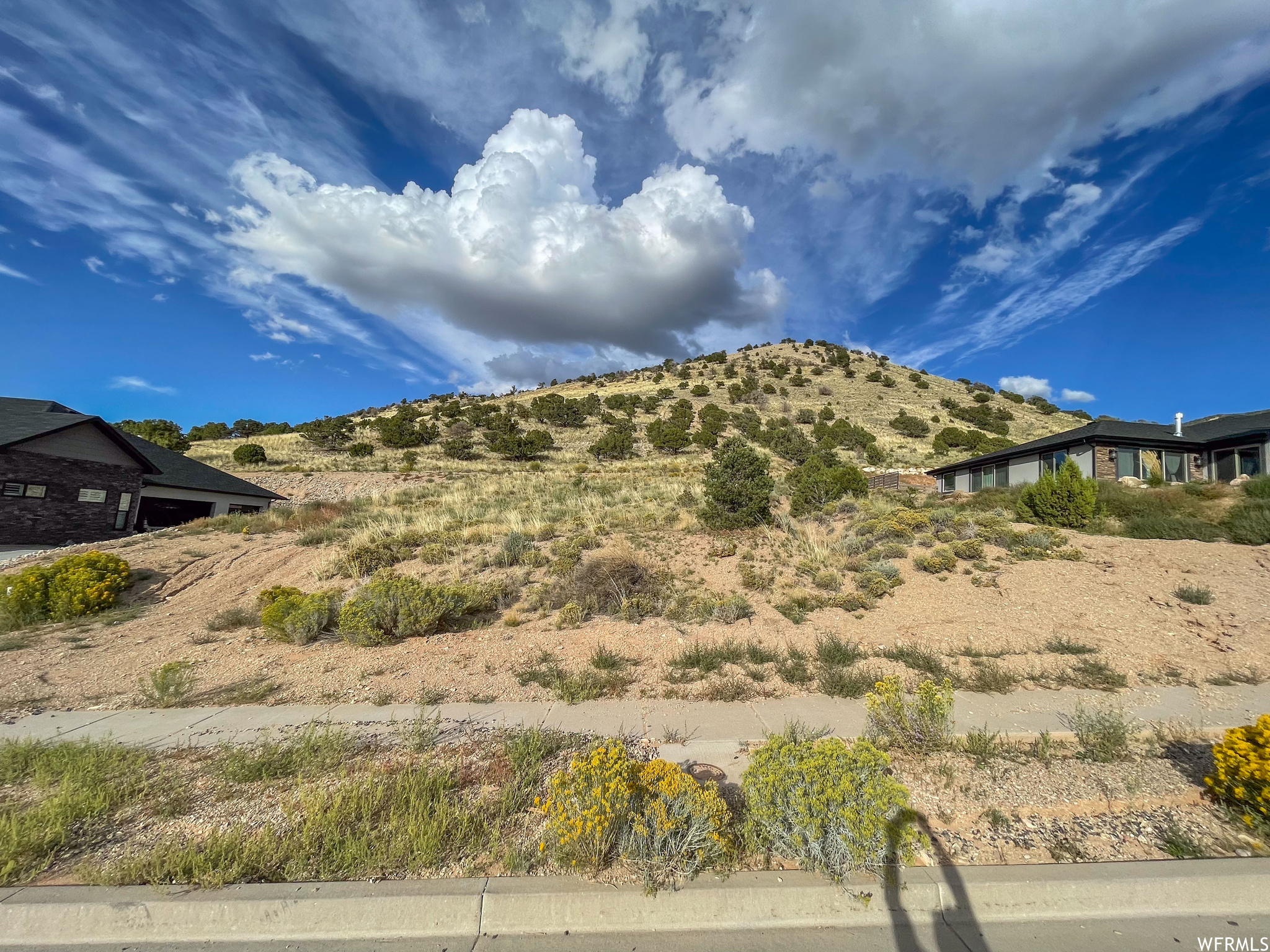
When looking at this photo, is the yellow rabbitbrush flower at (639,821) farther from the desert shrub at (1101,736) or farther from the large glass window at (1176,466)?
the large glass window at (1176,466)

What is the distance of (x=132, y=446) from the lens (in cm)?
2148

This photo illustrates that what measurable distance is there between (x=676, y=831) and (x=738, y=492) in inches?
489

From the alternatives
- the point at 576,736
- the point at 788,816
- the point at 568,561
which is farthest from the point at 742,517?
the point at 788,816

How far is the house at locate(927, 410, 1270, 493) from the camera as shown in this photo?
70.8 feet

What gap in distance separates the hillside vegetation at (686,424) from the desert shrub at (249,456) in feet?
0.31

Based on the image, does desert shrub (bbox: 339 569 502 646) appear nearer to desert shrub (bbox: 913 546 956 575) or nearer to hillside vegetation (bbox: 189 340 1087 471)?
desert shrub (bbox: 913 546 956 575)

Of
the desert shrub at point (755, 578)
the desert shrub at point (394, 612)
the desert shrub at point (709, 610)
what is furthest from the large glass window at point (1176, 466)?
the desert shrub at point (394, 612)

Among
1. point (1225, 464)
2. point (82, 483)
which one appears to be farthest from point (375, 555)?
point (1225, 464)

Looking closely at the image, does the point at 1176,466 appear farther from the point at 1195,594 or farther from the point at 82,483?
the point at 82,483

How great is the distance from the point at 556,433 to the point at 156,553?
3416 cm

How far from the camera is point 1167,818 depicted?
3570mm

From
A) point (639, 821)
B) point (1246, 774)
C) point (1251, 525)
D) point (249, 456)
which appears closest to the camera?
point (639, 821)

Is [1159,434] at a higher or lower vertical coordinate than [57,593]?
higher

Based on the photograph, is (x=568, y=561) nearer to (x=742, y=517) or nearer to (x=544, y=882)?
(x=742, y=517)
